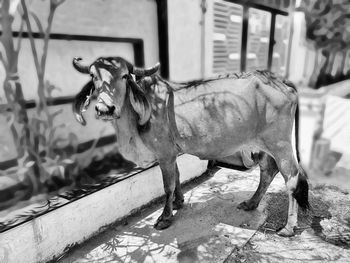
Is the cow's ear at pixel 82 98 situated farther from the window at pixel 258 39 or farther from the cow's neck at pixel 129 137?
A: the window at pixel 258 39

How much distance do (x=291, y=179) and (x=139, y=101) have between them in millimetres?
1848

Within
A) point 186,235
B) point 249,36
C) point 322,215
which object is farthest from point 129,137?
point 249,36

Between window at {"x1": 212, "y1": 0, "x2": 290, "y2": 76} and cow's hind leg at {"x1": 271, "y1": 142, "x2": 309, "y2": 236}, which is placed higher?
window at {"x1": 212, "y1": 0, "x2": 290, "y2": 76}

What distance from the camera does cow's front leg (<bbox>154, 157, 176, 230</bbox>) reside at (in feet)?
10.4

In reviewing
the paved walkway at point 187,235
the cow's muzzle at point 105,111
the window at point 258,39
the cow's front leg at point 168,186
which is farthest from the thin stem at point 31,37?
the window at point 258,39

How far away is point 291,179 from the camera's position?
122 inches

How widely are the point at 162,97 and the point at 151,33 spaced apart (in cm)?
116

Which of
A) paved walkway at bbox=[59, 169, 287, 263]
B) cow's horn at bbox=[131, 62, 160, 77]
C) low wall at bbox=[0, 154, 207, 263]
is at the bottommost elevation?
paved walkway at bbox=[59, 169, 287, 263]

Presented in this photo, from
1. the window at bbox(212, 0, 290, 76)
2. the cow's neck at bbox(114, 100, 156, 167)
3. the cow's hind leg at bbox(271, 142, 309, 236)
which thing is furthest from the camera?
the window at bbox(212, 0, 290, 76)

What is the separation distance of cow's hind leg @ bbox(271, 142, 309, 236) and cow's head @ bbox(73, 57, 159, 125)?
4.93ft

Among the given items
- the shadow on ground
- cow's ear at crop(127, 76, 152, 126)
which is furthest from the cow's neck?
the shadow on ground

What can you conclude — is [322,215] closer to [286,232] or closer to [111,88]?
[286,232]

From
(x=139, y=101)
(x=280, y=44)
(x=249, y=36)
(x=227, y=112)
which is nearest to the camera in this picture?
(x=139, y=101)

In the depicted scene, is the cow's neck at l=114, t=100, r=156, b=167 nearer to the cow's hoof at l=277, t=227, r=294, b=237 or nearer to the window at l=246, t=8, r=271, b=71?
the cow's hoof at l=277, t=227, r=294, b=237
